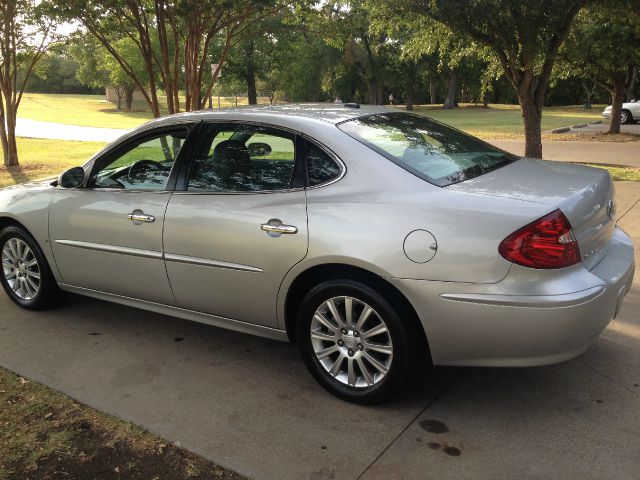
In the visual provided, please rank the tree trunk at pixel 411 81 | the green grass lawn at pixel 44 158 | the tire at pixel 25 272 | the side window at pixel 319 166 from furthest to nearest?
the tree trunk at pixel 411 81 → the green grass lawn at pixel 44 158 → the tire at pixel 25 272 → the side window at pixel 319 166

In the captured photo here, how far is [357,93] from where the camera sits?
61.0 metres

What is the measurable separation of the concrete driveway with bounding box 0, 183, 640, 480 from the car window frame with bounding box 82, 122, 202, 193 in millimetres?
1081

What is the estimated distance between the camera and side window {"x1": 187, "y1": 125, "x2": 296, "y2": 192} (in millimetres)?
3486

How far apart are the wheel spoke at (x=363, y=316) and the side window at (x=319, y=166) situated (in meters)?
0.75

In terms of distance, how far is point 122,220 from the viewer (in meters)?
3.91

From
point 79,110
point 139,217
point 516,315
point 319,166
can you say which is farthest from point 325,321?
point 79,110

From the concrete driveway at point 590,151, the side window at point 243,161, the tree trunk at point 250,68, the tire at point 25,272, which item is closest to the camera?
the side window at point 243,161

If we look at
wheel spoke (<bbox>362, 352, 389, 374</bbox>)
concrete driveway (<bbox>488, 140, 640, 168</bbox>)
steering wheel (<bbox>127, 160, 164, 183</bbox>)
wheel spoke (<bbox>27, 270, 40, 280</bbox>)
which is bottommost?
wheel spoke (<bbox>362, 352, 389, 374</bbox>)

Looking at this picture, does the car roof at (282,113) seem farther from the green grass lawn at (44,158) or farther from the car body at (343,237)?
the green grass lawn at (44,158)

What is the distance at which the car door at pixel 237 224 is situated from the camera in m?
3.30

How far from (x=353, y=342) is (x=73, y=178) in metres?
2.47

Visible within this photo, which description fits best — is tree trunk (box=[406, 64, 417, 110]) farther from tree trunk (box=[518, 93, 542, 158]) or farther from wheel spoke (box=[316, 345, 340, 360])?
wheel spoke (box=[316, 345, 340, 360])

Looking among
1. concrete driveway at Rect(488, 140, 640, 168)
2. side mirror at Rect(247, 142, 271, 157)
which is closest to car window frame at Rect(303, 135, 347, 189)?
side mirror at Rect(247, 142, 271, 157)

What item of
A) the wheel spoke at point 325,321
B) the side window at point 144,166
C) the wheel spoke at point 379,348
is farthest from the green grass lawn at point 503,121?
the wheel spoke at point 379,348
